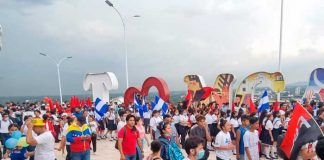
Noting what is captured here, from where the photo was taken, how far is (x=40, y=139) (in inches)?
250

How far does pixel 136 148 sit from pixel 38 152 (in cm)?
233

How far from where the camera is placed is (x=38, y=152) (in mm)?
6547

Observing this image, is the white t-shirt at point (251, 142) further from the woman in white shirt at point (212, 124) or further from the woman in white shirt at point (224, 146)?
the woman in white shirt at point (212, 124)

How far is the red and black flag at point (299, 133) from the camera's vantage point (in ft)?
13.2

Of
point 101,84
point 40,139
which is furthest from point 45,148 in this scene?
point 101,84

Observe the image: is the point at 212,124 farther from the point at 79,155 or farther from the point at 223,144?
the point at 79,155

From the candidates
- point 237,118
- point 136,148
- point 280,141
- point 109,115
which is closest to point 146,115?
point 109,115

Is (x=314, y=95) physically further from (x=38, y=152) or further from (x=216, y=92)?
(x=38, y=152)

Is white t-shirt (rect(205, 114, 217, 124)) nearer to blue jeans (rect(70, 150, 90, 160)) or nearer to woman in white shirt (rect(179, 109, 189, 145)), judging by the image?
woman in white shirt (rect(179, 109, 189, 145))

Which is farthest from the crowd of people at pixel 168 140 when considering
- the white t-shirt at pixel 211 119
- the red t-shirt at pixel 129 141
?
the white t-shirt at pixel 211 119

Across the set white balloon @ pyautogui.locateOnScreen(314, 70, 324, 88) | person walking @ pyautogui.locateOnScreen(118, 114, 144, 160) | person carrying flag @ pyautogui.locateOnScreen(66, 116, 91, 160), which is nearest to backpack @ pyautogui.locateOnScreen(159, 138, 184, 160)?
person walking @ pyautogui.locateOnScreen(118, 114, 144, 160)

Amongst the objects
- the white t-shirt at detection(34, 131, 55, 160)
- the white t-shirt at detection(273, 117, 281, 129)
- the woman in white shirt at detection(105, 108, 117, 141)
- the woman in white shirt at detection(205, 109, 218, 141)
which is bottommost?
the woman in white shirt at detection(105, 108, 117, 141)

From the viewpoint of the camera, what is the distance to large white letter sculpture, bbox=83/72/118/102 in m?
24.8

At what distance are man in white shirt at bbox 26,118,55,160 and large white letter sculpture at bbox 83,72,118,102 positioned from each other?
→ 18.1m
